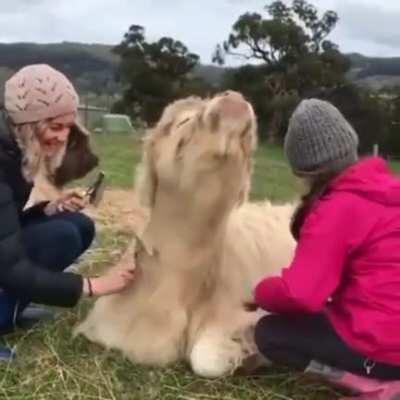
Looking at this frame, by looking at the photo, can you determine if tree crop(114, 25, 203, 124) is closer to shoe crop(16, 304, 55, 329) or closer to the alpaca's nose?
shoe crop(16, 304, 55, 329)

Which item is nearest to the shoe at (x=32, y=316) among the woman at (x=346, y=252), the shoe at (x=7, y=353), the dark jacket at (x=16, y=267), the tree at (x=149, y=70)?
the shoe at (x=7, y=353)

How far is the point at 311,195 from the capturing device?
2.78 meters

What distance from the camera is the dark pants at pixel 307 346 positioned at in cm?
276

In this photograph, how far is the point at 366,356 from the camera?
8.95 feet

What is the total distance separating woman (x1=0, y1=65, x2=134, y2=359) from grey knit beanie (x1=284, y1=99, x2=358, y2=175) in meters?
0.76

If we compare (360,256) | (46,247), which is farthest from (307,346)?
(46,247)

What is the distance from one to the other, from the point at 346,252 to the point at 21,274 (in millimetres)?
1002

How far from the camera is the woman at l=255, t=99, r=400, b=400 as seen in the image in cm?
262

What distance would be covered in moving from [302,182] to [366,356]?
548mm

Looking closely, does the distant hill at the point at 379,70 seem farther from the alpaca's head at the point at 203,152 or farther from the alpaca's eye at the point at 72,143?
the alpaca's head at the point at 203,152

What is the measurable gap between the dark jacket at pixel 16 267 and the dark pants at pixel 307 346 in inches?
24.2

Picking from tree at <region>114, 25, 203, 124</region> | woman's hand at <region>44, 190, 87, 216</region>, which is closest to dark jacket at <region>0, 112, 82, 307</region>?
woman's hand at <region>44, 190, 87, 216</region>

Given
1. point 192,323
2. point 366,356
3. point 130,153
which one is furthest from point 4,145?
point 130,153

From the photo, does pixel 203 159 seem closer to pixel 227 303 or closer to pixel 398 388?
Answer: pixel 227 303
